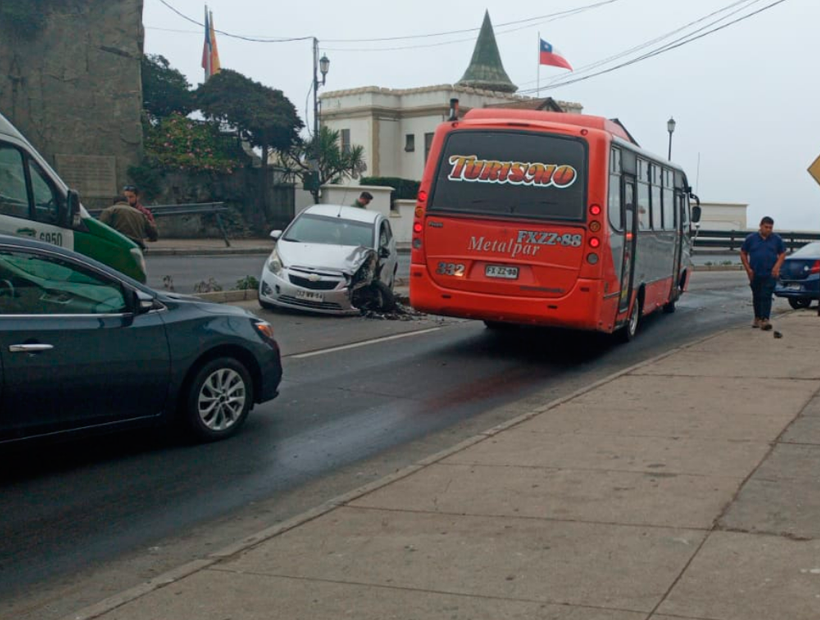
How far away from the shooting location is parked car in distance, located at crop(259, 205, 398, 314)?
657 inches

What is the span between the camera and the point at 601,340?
15867 mm

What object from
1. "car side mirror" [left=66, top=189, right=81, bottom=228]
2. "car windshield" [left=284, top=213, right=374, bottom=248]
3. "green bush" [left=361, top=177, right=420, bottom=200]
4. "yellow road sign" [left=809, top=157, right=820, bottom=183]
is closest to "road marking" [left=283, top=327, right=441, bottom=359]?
"car windshield" [left=284, top=213, right=374, bottom=248]

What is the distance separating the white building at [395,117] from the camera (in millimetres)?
65000

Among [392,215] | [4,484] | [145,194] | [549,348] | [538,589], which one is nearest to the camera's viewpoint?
[538,589]

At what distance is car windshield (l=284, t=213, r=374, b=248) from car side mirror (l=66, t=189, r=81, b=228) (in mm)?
5462

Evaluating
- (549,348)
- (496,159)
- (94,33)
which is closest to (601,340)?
(549,348)

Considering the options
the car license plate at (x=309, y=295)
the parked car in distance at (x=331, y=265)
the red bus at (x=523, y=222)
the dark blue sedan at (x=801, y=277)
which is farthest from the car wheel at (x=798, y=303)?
the car license plate at (x=309, y=295)

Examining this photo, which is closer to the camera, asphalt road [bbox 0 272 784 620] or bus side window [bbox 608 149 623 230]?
asphalt road [bbox 0 272 784 620]

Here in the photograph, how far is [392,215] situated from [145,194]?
11098 millimetres

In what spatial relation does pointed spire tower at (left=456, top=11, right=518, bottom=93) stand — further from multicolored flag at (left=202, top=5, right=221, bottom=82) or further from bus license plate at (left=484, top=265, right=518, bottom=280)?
bus license plate at (left=484, top=265, right=518, bottom=280)

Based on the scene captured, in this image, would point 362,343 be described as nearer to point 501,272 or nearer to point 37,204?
point 501,272

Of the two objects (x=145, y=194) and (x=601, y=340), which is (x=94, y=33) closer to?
(x=145, y=194)

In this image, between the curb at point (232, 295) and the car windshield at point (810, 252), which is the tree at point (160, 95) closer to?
the curb at point (232, 295)

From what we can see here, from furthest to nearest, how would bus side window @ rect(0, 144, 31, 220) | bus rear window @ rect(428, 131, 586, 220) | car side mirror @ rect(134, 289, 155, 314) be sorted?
bus rear window @ rect(428, 131, 586, 220) → bus side window @ rect(0, 144, 31, 220) → car side mirror @ rect(134, 289, 155, 314)
